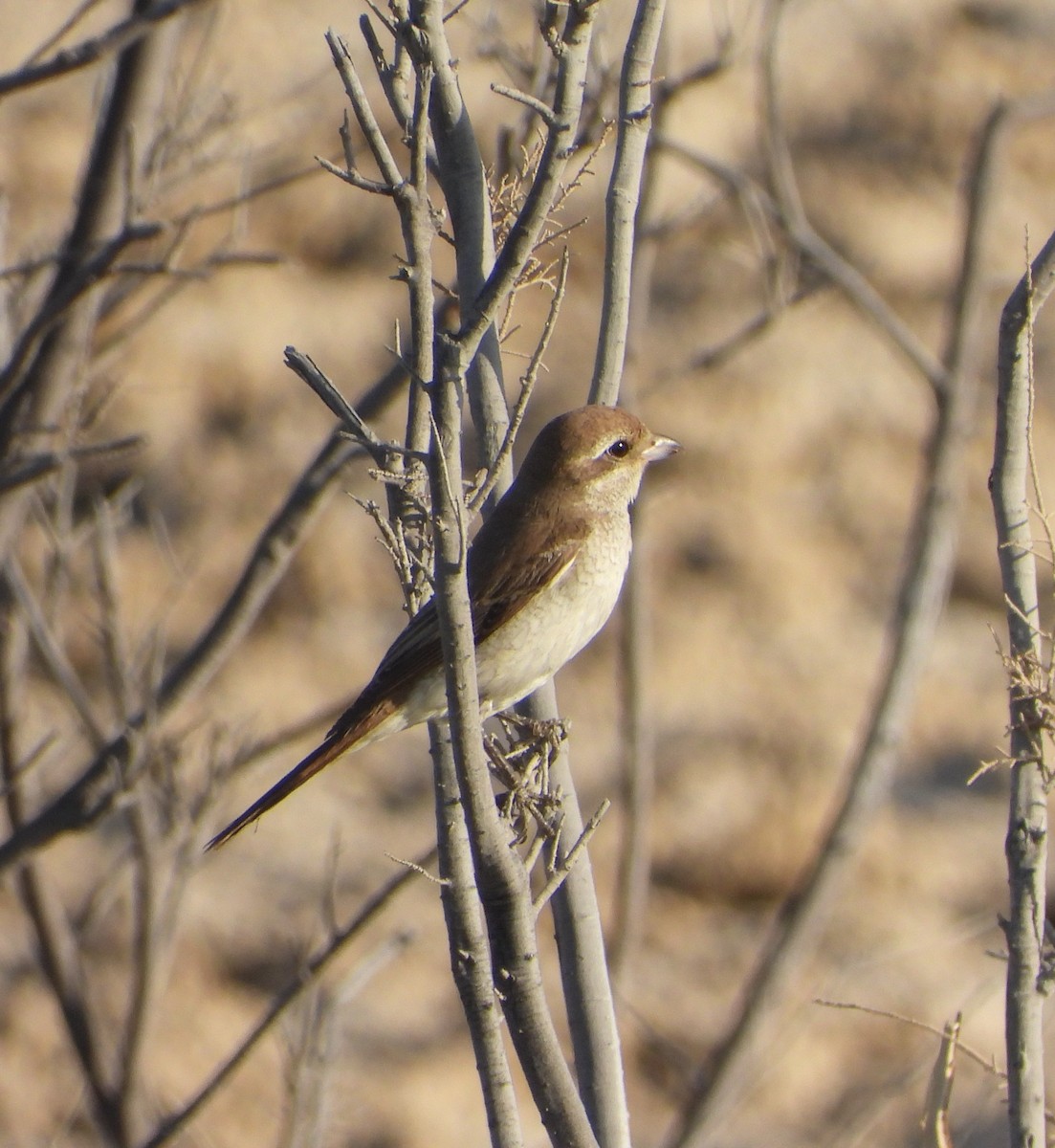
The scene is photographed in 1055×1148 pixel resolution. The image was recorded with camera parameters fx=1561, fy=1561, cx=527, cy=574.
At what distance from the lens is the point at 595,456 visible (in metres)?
4.20

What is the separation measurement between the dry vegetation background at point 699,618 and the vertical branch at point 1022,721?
4402 mm

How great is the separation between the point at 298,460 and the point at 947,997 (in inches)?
159

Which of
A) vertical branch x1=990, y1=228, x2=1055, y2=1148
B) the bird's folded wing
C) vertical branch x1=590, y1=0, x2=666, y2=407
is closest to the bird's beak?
the bird's folded wing

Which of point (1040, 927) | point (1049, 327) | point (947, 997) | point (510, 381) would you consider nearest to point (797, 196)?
point (1049, 327)

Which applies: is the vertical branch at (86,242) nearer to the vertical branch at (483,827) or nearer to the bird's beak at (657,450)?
the bird's beak at (657,450)

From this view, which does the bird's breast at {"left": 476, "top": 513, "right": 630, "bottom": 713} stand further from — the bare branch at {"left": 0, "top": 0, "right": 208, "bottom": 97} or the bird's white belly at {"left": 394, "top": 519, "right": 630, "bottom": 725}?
the bare branch at {"left": 0, "top": 0, "right": 208, "bottom": 97}

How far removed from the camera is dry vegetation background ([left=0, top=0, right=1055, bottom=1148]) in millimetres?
7141

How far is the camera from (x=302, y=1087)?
426cm

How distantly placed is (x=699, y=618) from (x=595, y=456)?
346 centimetres

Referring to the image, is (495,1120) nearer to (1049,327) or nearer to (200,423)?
(200,423)

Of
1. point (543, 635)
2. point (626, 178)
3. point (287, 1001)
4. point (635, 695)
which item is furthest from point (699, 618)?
point (626, 178)

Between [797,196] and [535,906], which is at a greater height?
[797,196]

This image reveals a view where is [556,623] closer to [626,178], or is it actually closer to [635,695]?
[626,178]

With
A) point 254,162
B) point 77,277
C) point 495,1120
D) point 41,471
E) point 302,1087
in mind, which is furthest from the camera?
point 254,162
